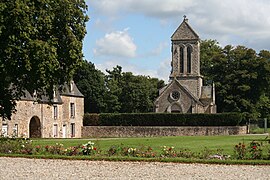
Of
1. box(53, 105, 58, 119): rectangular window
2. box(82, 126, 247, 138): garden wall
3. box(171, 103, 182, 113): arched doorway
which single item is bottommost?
box(82, 126, 247, 138): garden wall

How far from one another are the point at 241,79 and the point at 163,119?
13378mm

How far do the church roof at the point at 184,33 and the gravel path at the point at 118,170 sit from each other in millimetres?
38949

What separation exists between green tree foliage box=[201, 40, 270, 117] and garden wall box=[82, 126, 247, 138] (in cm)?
929

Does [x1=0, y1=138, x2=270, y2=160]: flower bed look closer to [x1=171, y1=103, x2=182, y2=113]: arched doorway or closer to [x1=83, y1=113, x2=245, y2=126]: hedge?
[x1=83, y1=113, x2=245, y2=126]: hedge

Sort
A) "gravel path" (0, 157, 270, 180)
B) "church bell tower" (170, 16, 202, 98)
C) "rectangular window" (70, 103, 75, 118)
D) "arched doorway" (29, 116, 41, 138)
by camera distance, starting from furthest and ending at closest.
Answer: "church bell tower" (170, 16, 202, 98)
"rectangular window" (70, 103, 75, 118)
"arched doorway" (29, 116, 41, 138)
"gravel path" (0, 157, 270, 180)

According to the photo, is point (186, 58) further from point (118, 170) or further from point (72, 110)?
point (118, 170)

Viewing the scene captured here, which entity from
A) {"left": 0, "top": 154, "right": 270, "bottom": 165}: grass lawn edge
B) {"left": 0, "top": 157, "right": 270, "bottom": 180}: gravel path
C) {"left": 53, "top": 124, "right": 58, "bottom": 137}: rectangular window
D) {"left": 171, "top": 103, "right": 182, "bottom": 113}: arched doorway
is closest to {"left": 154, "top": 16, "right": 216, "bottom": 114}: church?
{"left": 171, "top": 103, "right": 182, "bottom": 113}: arched doorway

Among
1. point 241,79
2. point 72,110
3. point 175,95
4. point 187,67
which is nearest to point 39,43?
point 72,110

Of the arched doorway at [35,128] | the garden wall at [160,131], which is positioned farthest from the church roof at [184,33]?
the arched doorway at [35,128]

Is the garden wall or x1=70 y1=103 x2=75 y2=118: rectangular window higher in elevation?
x1=70 y1=103 x2=75 y2=118: rectangular window

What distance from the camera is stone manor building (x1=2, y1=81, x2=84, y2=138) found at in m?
35.5

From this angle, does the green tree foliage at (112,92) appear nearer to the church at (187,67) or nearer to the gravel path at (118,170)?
the church at (187,67)

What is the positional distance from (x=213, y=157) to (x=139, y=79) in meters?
51.0

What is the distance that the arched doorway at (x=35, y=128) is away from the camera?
38.9 metres
